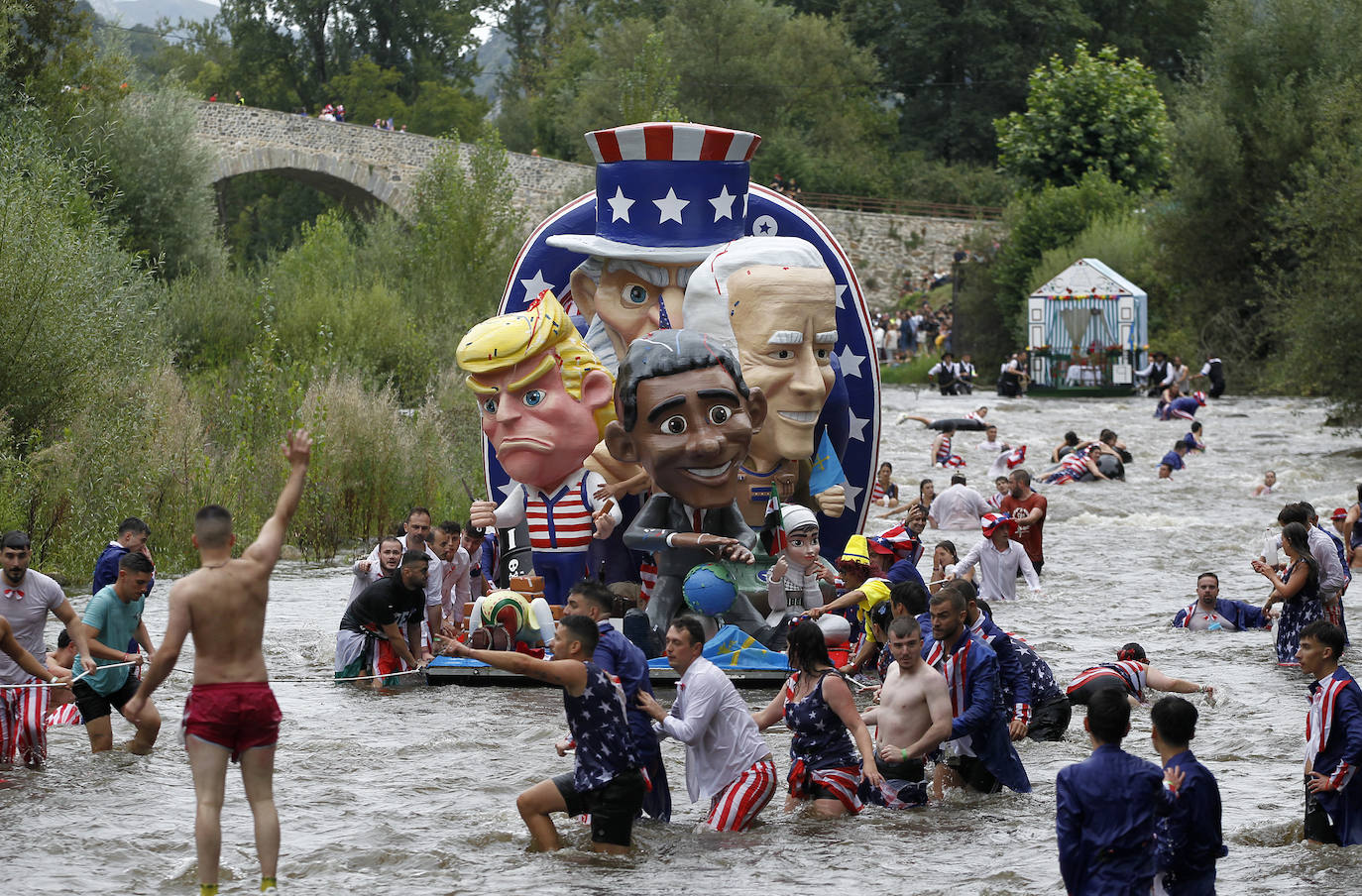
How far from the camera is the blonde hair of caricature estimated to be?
1199 centimetres

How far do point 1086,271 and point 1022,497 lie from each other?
2471 centimetres

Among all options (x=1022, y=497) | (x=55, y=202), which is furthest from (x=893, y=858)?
(x=55, y=202)

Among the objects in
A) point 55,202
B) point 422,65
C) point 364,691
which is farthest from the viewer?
point 422,65

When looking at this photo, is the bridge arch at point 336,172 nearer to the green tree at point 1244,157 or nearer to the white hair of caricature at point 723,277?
the green tree at point 1244,157

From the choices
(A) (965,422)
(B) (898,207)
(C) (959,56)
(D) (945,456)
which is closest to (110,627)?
(D) (945,456)

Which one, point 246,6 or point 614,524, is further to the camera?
point 246,6

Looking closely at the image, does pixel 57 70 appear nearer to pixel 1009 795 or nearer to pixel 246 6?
pixel 1009 795

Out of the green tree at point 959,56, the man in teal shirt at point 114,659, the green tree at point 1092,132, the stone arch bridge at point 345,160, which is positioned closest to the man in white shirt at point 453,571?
the man in teal shirt at point 114,659

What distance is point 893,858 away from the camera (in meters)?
8.05

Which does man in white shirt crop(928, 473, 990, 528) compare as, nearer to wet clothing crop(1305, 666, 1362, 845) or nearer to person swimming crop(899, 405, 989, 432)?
person swimming crop(899, 405, 989, 432)

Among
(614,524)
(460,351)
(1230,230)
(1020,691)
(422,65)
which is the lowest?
(1020,691)

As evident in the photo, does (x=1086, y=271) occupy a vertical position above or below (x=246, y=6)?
below

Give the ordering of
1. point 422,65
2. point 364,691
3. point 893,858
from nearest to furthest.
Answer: point 893,858 → point 364,691 → point 422,65

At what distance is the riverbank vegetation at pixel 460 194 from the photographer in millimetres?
18391
